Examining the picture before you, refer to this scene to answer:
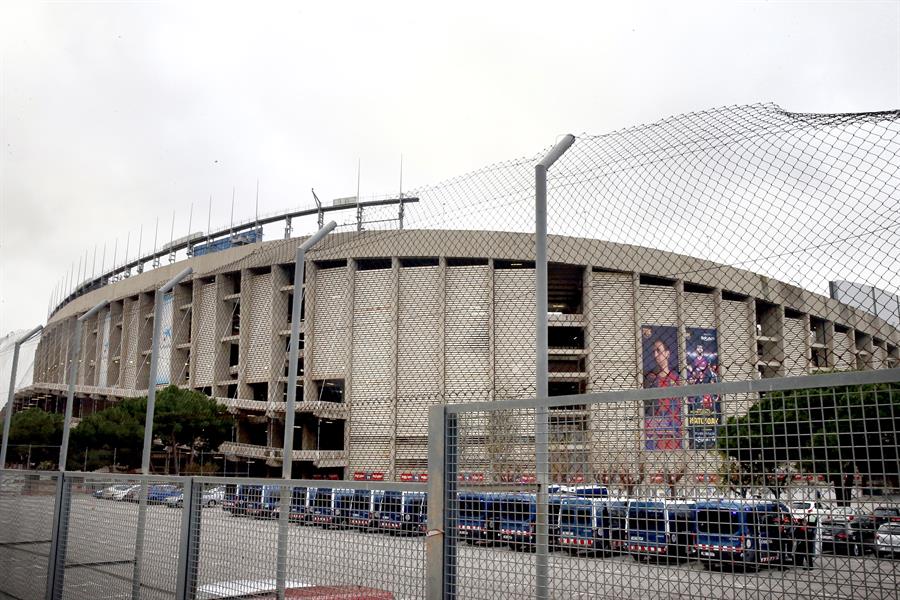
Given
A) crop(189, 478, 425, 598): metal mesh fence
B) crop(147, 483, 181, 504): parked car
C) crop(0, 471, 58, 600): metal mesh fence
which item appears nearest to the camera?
crop(189, 478, 425, 598): metal mesh fence

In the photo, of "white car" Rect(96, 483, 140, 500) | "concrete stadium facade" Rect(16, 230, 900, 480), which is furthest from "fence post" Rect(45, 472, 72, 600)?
"concrete stadium facade" Rect(16, 230, 900, 480)

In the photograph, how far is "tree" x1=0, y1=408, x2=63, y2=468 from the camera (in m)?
28.9

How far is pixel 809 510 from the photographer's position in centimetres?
208

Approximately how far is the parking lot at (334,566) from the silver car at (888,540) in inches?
1.0

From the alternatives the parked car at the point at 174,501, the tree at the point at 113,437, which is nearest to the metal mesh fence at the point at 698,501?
the parked car at the point at 174,501

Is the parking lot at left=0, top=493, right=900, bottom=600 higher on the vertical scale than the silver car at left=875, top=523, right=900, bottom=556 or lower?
lower

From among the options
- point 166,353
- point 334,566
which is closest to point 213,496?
point 334,566

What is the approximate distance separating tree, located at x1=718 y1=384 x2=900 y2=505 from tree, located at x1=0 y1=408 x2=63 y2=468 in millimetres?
29203

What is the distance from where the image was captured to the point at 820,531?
2.04 m

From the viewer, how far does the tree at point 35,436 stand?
28923 mm

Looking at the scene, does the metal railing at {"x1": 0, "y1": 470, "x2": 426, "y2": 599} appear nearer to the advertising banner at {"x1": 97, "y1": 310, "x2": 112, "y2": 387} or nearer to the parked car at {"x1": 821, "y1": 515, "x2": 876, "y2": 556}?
the parked car at {"x1": 821, "y1": 515, "x2": 876, "y2": 556}

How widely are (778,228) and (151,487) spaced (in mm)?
4491

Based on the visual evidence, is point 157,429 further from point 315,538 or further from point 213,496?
point 315,538

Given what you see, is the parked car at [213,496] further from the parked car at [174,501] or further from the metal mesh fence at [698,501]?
the metal mesh fence at [698,501]
